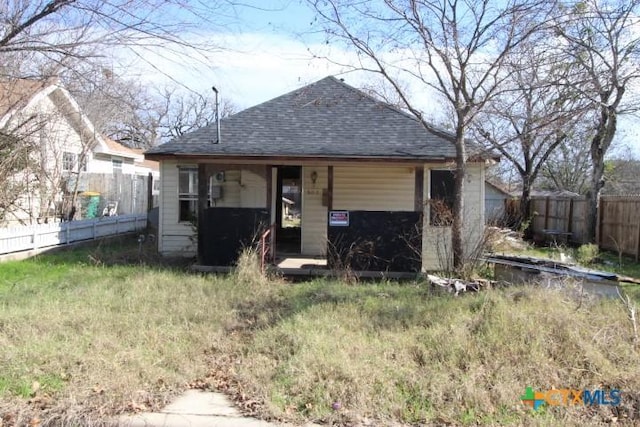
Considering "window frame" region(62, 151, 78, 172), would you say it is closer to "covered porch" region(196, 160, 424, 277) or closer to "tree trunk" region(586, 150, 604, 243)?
"covered porch" region(196, 160, 424, 277)

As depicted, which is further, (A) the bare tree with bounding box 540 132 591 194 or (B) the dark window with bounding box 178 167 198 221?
(A) the bare tree with bounding box 540 132 591 194

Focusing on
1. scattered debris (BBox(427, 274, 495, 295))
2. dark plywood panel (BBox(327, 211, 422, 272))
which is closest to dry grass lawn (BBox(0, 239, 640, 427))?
scattered debris (BBox(427, 274, 495, 295))

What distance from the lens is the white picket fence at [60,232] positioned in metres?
10.7

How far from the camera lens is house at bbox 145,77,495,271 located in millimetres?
9188

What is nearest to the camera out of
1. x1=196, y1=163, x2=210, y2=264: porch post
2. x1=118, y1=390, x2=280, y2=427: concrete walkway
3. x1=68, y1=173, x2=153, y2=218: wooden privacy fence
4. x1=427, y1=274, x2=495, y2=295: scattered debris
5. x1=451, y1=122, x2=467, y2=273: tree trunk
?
x1=118, y1=390, x2=280, y2=427: concrete walkway

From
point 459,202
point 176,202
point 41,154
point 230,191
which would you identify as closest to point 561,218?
point 459,202

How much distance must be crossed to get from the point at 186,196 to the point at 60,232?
3356 mm

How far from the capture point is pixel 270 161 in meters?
10.1

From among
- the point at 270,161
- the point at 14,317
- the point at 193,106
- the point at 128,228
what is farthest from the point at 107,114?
the point at 193,106

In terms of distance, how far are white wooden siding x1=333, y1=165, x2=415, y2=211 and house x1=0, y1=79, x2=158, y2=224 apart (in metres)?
6.30

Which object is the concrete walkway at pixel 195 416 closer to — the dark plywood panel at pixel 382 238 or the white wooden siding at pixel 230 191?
the dark plywood panel at pixel 382 238

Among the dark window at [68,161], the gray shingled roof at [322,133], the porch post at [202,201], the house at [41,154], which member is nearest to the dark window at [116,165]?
the dark window at [68,161]

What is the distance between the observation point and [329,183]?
1016cm

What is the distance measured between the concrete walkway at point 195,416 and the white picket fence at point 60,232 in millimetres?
8398
